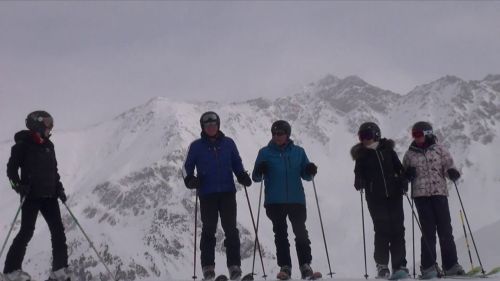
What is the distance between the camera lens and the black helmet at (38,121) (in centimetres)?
1074

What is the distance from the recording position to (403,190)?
11305 millimetres

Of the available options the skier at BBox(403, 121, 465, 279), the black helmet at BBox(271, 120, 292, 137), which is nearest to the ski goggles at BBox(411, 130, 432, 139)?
the skier at BBox(403, 121, 465, 279)

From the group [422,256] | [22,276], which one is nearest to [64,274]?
[22,276]

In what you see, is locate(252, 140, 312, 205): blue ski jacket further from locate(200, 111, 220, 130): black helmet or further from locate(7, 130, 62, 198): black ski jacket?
locate(7, 130, 62, 198): black ski jacket

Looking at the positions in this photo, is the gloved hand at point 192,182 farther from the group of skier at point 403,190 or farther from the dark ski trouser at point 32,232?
the group of skier at point 403,190

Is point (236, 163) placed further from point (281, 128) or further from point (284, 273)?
point (284, 273)

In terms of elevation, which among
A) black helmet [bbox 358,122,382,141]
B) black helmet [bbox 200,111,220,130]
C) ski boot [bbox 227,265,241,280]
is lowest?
ski boot [bbox 227,265,241,280]

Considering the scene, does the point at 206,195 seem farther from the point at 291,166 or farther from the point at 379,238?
the point at 379,238

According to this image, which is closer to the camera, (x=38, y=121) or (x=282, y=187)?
(x=38, y=121)

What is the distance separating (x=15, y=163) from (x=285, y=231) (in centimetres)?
476

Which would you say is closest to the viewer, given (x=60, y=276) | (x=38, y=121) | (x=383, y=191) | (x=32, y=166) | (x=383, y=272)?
(x=60, y=276)

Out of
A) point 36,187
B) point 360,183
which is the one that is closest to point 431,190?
point 360,183

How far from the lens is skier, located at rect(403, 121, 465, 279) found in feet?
37.4

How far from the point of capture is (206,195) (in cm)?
1116
